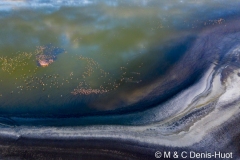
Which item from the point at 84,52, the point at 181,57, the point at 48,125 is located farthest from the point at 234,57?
the point at 48,125

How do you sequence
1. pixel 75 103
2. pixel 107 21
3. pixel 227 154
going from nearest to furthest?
pixel 227 154, pixel 75 103, pixel 107 21

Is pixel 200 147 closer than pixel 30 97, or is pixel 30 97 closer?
pixel 200 147

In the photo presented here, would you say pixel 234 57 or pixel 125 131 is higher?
pixel 234 57

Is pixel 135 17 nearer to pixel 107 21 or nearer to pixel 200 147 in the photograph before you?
pixel 107 21

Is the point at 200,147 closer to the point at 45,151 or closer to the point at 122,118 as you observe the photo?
the point at 122,118

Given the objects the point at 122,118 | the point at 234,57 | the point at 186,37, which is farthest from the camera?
the point at 186,37

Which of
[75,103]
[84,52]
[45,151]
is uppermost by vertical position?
[84,52]


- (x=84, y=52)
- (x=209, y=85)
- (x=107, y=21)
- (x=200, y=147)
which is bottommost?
(x=200, y=147)

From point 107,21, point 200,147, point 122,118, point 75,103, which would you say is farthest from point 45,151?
point 107,21

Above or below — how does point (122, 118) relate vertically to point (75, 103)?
below
